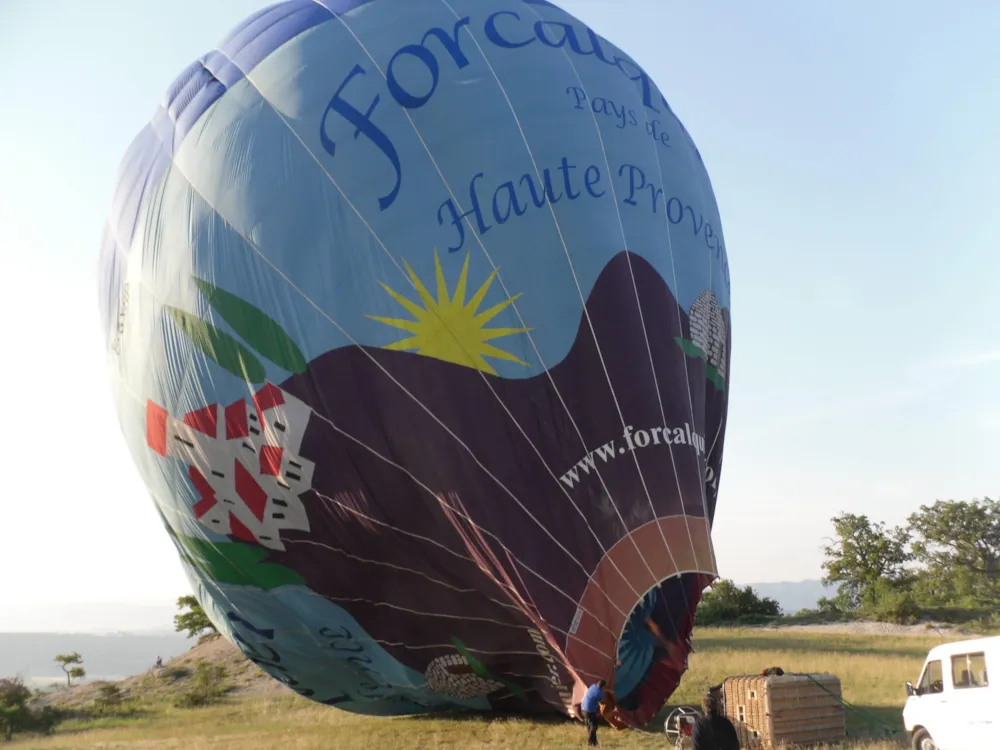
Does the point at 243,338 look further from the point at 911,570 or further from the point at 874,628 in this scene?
the point at 911,570

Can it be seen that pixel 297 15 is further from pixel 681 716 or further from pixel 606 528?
pixel 681 716

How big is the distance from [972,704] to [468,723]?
6.12m

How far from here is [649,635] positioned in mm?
8938

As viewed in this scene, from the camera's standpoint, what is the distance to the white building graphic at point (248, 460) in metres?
9.25

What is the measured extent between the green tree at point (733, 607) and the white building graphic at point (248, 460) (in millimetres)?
27221

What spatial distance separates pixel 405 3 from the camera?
10.1m

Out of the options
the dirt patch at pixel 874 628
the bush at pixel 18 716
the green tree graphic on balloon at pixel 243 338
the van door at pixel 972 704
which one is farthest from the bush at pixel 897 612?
the green tree graphic on balloon at pixel 243 338

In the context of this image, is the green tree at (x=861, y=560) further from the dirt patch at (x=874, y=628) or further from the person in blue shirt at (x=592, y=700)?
the person in blue shirt at (x=592, y=700)

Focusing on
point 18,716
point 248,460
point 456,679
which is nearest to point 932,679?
point 456,679

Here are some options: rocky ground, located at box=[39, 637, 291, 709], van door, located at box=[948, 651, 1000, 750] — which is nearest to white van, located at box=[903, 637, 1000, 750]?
van door, located at box=[948, 651, 1000, 750]

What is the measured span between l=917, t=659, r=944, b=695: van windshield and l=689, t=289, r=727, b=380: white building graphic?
13.2ft

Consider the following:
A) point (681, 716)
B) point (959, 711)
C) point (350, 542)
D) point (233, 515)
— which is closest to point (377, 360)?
point (350, 542)

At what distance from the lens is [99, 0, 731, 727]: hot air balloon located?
8773mm

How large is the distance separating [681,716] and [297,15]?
29.3ft
